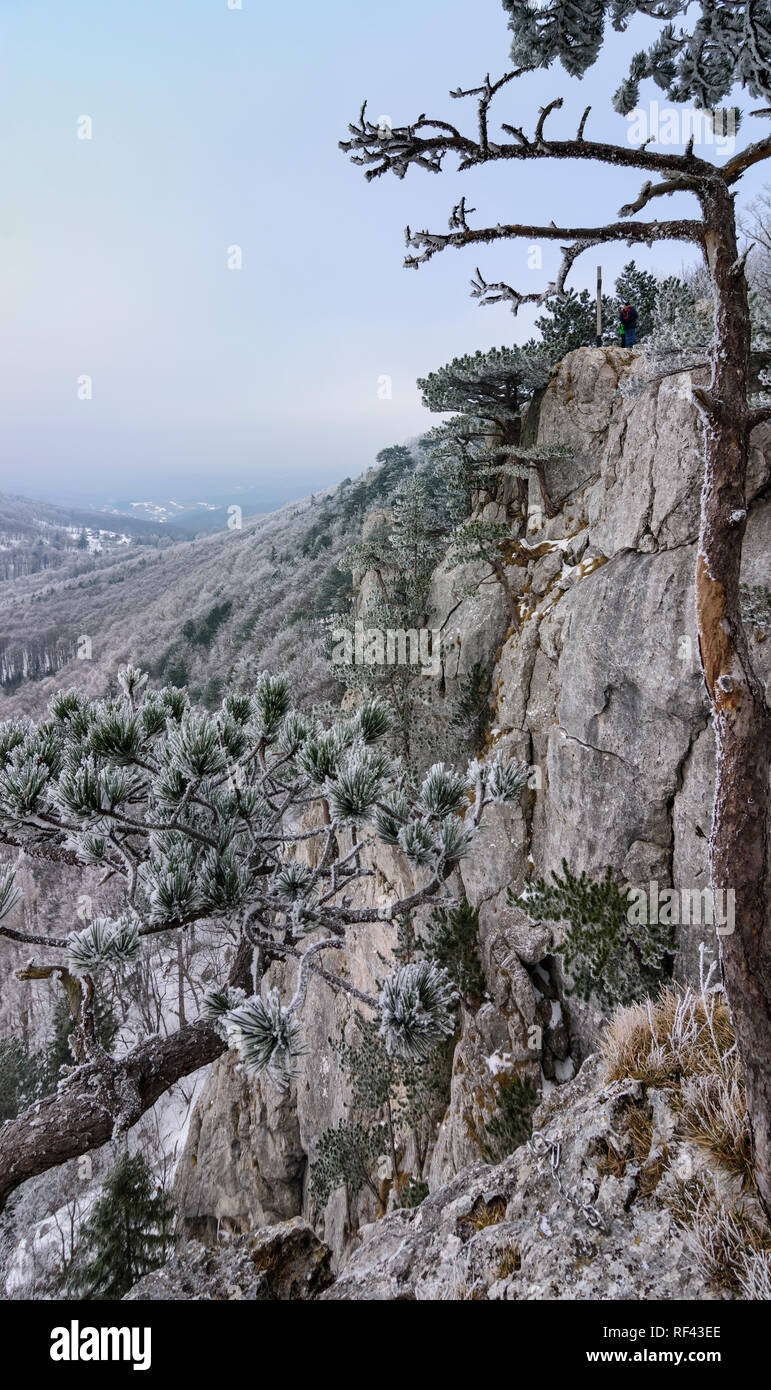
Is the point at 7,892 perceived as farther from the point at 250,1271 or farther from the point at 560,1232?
the point at 560,1232

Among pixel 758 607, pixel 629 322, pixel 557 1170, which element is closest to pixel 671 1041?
pixel 557 1170

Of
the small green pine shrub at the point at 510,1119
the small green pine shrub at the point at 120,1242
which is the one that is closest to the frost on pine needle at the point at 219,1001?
the small green pine shrub at the point at 510,1119

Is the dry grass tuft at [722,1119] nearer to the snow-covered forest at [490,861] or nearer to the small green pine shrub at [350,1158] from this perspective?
the snow-covered forest at [490,861]

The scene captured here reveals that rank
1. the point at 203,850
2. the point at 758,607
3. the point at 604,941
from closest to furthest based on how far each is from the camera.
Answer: the point at 203,850 → the point at 758,607 → the point at 604,941

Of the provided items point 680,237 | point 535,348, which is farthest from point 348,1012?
point 535,348

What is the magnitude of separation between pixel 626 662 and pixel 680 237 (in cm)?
583

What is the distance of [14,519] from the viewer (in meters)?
109

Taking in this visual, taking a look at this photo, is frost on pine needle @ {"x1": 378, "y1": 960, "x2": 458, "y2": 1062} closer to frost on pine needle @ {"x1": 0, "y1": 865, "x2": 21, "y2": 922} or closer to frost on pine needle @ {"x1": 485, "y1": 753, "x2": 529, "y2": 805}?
frost on pine needle @ {"x1": 485, "y1": 753, "x2": 529, "y2": 805}

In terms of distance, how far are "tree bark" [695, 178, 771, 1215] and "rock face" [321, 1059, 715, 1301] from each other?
489 mm

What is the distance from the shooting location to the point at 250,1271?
106 inches

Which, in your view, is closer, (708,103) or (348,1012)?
(708,103)

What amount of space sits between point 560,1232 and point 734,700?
8.20 ft

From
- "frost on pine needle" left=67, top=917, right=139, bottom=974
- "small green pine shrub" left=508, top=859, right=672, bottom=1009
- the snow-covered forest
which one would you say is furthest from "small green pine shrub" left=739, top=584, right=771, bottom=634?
"frost on pine needle" left=67, top=917, right=139, bottom=974
